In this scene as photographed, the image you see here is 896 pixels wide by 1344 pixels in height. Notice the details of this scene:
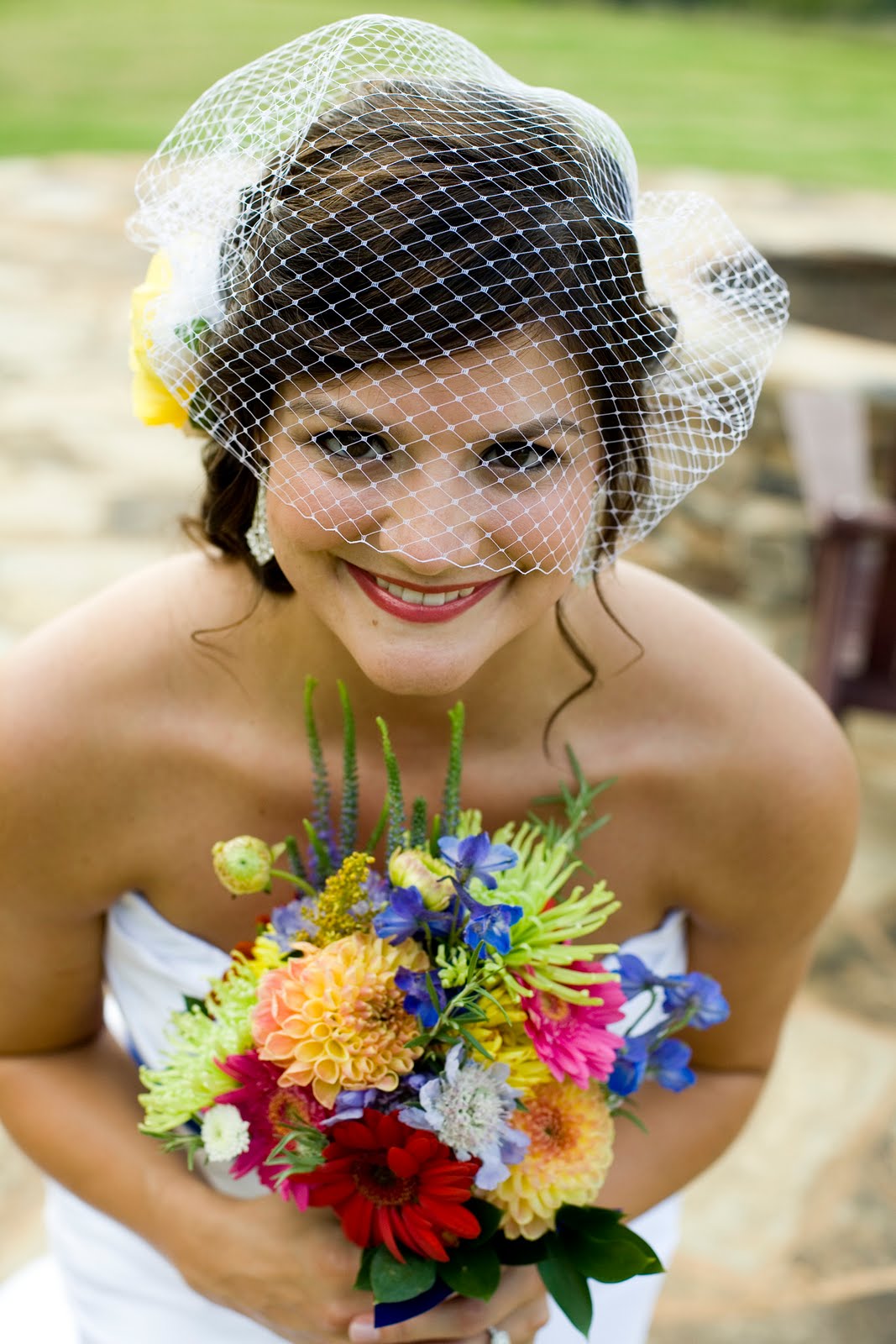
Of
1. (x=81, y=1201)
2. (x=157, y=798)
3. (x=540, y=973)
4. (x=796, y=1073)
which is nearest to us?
(x=540, y=973)

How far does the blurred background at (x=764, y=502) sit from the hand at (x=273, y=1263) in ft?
3.62

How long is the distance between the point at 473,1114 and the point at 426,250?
38.0 inches

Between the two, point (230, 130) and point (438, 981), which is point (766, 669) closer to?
point (438, 981)

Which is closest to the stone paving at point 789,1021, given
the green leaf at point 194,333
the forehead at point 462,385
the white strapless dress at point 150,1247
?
the white strapless dress at point 150,1247

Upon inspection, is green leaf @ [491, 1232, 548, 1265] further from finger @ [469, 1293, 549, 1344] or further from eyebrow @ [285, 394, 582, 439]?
eyebrow @ [285, 394, 582, 439]

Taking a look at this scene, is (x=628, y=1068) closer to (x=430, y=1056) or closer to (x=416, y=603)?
(x=430, y=1056)

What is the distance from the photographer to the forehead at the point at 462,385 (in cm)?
164

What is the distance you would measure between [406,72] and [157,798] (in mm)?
1087

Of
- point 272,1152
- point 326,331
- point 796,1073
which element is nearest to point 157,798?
point 272,1152

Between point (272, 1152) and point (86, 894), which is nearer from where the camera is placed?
point (272, 1152)

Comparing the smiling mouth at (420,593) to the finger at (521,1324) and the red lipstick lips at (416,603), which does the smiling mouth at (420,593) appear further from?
the finger at (521,1324)

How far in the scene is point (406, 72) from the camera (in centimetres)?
184

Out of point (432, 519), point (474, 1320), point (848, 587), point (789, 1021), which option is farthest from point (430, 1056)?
point (848, 587)

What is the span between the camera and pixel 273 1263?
2.07 m
